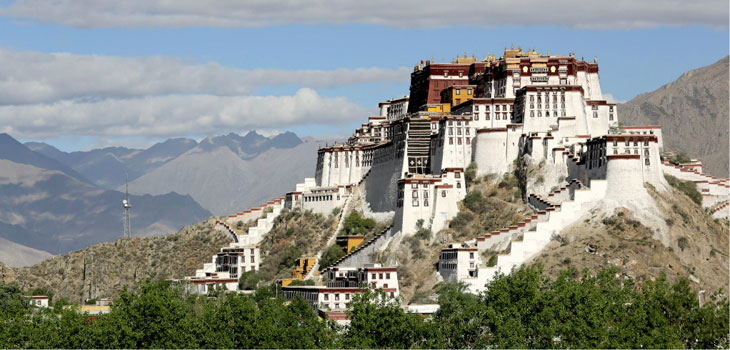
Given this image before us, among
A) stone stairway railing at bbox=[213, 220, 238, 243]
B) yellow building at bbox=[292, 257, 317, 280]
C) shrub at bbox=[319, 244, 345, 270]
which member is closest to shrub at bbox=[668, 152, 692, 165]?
shrub at bbox=[319, 244, 345, 270]

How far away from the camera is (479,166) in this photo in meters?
155

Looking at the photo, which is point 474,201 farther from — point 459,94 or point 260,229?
point 260,229

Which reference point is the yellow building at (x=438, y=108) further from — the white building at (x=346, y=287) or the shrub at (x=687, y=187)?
the shrub at (x=687, y=187)

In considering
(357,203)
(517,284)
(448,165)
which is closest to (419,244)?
(448,165)

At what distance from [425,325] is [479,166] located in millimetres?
52836

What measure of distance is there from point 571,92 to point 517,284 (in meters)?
51.9

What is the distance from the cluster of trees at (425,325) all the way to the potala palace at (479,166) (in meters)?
25.7

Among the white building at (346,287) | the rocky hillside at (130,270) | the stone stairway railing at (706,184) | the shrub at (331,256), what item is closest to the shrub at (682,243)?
the stone stairway railing at (706,184)

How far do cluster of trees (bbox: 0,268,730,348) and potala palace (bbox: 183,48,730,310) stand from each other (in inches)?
1013

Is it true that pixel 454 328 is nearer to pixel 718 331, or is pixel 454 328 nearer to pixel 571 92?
pixel 718 331

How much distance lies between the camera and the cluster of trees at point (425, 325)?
9919 centimetres

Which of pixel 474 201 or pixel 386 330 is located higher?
pixel 474 201

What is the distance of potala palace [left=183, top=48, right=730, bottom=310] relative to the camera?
137 meters

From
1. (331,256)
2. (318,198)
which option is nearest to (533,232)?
(331,256)
